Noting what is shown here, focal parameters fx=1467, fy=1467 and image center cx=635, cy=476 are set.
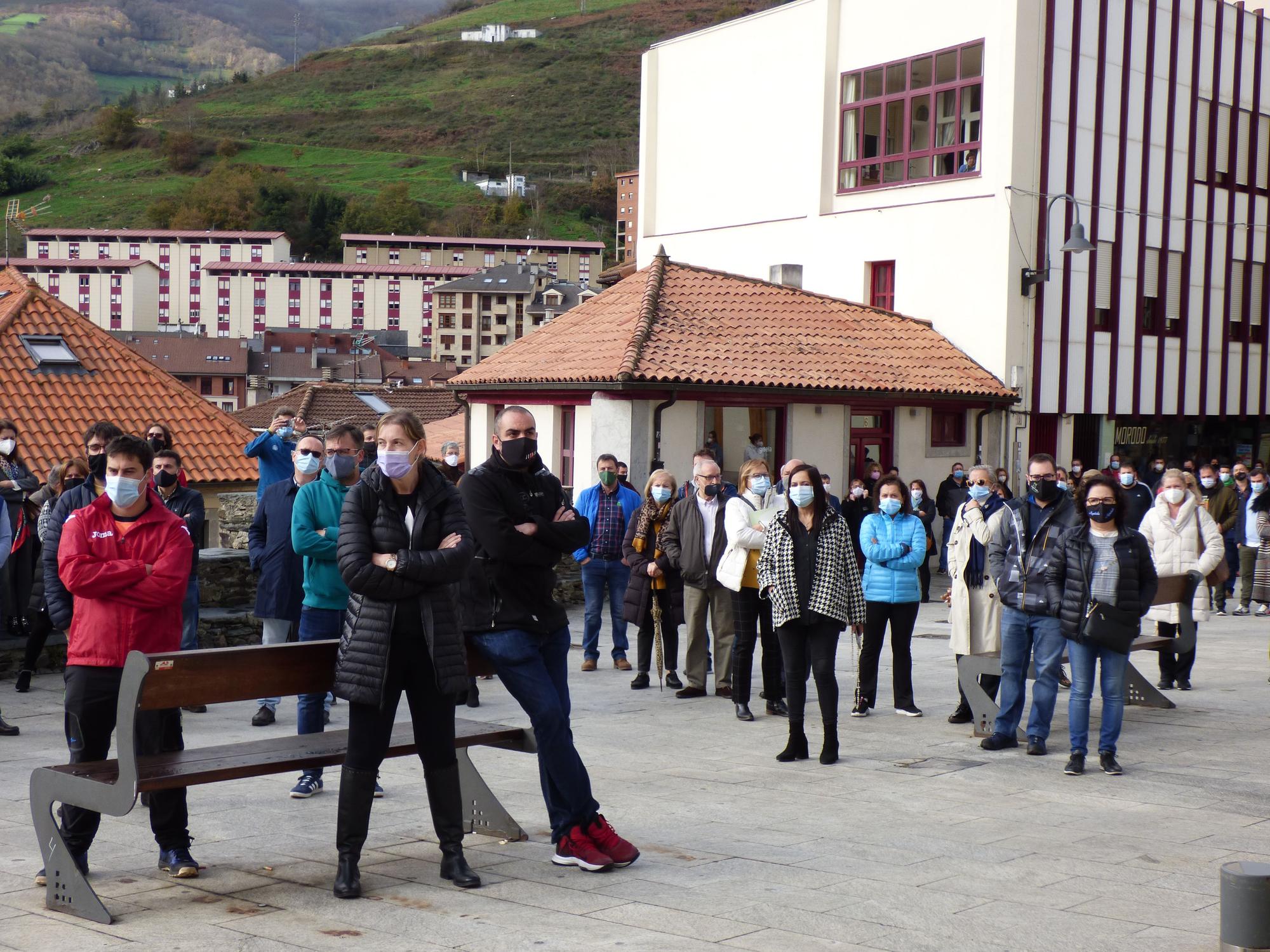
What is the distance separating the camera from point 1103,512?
29.7 feet

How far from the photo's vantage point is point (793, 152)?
3241 cm

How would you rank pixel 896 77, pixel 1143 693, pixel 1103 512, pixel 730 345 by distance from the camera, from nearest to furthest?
pixel 1103 512, pixel 1143 693, pixel 730 345, pixel 896 77

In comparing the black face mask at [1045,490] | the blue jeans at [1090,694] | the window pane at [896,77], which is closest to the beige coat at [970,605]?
the black face mask at [1045,490]

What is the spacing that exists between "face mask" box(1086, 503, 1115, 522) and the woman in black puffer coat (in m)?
4.54

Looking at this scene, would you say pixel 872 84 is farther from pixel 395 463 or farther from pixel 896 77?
pixel 395 463

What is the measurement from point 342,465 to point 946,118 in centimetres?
2317

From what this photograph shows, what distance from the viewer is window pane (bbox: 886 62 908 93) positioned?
98.6 feet

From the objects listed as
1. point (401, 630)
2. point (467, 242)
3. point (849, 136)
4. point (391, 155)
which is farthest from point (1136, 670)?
point (391, 155)

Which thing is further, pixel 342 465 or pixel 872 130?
pixel 872 130

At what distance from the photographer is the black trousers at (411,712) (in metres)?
6.10

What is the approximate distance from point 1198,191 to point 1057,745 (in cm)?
2485

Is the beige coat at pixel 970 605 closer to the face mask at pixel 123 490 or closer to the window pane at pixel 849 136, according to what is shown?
the face mask at pixel 123 490

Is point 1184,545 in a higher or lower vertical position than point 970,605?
higher

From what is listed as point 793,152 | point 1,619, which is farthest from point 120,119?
point 1,619
